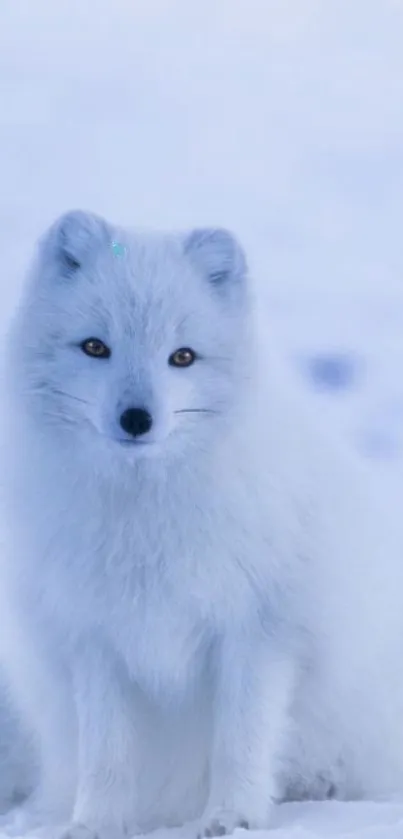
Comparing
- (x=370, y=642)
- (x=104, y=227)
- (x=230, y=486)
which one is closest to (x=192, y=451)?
(x=230, y=486)

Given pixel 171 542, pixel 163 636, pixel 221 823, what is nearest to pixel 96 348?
pixel 171 542

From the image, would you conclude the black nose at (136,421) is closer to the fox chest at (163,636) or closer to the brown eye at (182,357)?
the brown eye at (182,357)

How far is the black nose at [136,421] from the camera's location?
159cm

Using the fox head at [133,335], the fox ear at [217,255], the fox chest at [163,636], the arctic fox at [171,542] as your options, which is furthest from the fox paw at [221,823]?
the fox ear at [217,255]

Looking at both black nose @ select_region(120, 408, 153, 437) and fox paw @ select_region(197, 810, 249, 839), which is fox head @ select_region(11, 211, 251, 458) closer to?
black nose @ select_region(120, 408, 153, 437)

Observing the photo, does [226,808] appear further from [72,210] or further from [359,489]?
[72,210]

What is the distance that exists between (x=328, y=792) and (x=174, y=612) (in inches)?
18.8

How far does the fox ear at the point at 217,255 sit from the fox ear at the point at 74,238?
14cm

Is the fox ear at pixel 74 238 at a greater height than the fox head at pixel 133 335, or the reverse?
the fox ear at pixel 74 238

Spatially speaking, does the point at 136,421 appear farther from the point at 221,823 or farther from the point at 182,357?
the point at 221,823

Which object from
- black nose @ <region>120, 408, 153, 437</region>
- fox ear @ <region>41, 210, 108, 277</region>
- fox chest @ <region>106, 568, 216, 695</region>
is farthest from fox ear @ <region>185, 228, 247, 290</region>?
fox chest @ <region>106, 568, 216, 695</region>

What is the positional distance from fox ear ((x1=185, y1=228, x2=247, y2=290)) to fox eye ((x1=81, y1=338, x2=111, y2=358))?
210mm

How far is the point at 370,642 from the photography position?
1974 millimetres

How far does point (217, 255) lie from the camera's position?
1.78 metres
